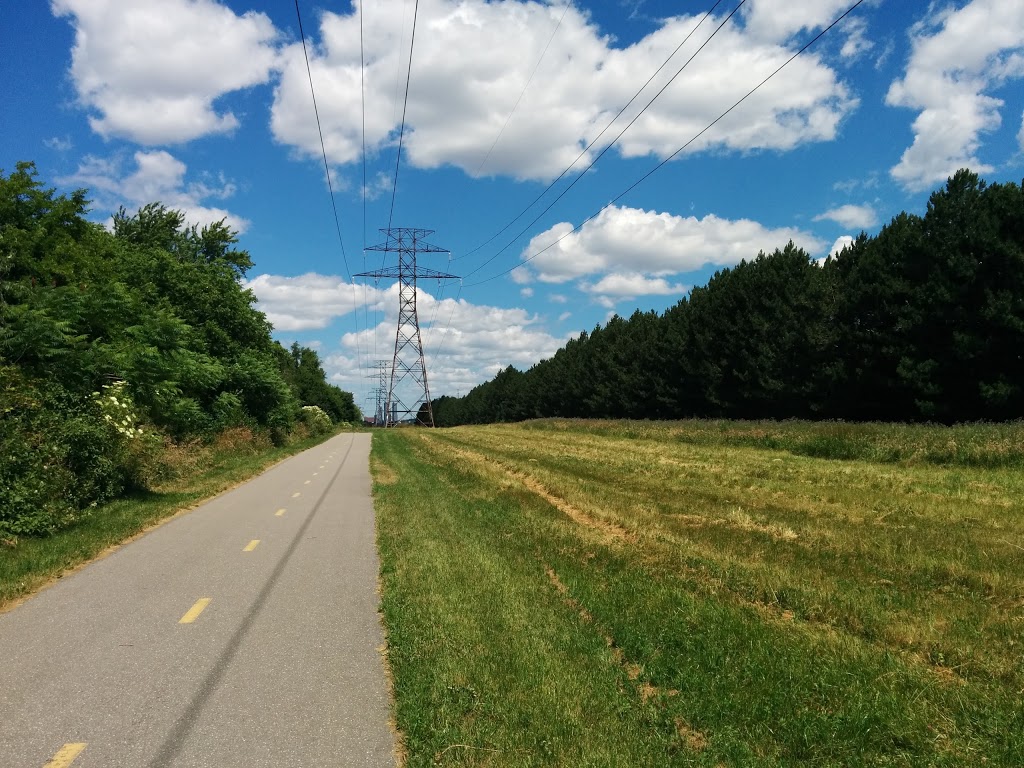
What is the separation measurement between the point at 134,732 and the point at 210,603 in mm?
3433

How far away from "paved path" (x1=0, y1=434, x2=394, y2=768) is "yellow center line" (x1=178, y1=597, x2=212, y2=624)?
0.11 feet

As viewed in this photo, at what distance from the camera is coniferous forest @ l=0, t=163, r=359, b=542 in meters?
13.0

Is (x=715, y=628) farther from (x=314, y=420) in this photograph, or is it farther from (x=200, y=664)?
(x=314, y=420)

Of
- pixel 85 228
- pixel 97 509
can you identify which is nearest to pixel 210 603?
pixel 97 509

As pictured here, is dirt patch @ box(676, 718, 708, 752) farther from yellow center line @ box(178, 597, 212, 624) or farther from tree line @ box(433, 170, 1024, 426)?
tree line @ box(433, 170, 1024, 426)

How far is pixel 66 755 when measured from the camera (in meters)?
4.35

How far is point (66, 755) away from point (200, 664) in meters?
1.62

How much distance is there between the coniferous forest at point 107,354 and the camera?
1302cm

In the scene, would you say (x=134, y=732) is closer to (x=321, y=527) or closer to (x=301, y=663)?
(x=301, y=663)

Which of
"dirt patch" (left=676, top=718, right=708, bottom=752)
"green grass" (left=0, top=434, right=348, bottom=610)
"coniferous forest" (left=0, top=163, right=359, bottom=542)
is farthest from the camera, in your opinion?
"coniferous forest" (left=0, top=163, right=359, bottom=542)

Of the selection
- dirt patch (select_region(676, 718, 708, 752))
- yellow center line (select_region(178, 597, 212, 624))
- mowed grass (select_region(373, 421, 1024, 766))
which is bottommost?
dirt patch (select_region(676, 718, 708, 752))

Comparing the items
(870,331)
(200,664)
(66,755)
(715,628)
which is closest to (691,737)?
(715,628)

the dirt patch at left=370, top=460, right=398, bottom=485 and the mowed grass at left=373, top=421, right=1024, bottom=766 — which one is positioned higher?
the dirt patch at left=370, top=460, right=398, bottom=485

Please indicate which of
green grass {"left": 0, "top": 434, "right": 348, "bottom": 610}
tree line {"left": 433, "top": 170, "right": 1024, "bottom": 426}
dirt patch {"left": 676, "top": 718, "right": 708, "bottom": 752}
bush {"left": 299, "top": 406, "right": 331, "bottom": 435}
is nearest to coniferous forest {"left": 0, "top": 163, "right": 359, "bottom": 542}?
green grass {"left": 0, "top": 434, "right": 348, "bottom": 610}
